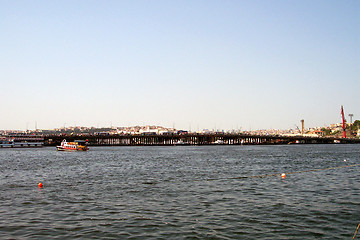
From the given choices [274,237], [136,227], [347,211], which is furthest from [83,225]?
[347,211]

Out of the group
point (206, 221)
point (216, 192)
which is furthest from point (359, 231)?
point (216, 192)

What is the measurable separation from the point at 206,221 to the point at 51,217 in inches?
374

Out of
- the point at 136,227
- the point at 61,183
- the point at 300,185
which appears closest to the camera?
the point at 136,227

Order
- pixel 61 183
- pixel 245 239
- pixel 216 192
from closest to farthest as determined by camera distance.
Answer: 1. pixel 245 239
2. pixel 216 192
3. pixel 61 183

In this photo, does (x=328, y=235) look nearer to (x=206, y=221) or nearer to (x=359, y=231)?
(x=359, y=231)

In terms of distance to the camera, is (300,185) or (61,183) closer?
(300,185)

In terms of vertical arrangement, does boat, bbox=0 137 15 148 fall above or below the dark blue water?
above

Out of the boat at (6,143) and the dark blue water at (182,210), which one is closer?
the dark blue water at (182,210)

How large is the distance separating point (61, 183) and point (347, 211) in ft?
90.3

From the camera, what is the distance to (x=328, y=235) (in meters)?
17.8

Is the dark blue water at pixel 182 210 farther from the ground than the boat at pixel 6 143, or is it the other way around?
the boat at pixel 6 143

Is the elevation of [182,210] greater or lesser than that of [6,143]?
lesser

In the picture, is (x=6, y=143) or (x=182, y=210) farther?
(x=6, y=143)

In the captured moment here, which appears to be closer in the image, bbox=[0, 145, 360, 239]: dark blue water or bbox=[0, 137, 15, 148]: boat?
bbox=[0, 145, 360, 239]: dark blue water
